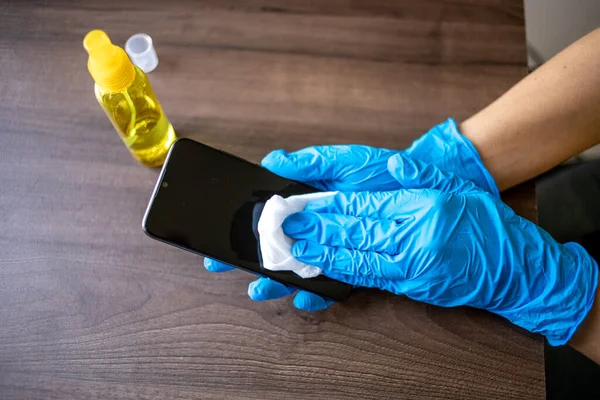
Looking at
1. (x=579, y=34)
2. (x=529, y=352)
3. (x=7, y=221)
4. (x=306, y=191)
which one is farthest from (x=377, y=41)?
(x=579, y=34)

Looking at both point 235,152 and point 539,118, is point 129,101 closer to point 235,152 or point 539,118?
point 235,152

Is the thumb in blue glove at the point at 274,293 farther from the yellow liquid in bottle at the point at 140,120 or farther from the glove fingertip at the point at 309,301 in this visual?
the yellow liquid in bottle at the point at 140,120

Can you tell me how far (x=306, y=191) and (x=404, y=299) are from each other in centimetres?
21

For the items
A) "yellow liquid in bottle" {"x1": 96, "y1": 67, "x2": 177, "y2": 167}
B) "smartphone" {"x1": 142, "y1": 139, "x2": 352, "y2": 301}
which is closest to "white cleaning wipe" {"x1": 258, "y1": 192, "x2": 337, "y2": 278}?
"smartphone" {"x1": 142, "y1": 139, "x2": 352, "y2": 301}

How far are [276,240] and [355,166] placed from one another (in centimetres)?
18

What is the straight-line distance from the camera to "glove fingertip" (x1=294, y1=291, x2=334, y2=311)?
732 mm

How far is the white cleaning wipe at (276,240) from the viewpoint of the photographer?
0.70 meters

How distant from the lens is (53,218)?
31.1 inches

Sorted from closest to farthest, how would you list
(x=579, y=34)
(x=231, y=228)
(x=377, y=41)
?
(x=231, y=228), (x=377, y=41), (x=579, y=34)

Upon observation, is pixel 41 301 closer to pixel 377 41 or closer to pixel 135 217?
pixel 135 217

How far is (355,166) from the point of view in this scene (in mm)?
789

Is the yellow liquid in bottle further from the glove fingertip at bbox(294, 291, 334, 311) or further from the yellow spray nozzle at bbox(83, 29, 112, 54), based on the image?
the glove fingertip at bbox(294, 291, 334, 311)

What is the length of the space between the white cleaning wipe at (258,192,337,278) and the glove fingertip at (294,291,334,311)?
0.03 metres

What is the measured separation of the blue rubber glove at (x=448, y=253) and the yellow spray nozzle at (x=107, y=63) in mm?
288
